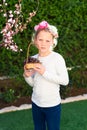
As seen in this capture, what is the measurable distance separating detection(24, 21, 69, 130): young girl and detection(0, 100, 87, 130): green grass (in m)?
1.19

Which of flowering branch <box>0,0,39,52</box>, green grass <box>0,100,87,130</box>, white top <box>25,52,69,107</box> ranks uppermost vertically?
flowering branch <box>0,0,39,52</box>

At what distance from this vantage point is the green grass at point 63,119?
16.8 ft

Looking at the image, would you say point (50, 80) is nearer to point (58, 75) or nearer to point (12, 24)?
point (58, 75)

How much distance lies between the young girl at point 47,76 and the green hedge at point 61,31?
81.6 inches

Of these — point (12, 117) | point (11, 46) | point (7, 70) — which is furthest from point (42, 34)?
point (7, 70)

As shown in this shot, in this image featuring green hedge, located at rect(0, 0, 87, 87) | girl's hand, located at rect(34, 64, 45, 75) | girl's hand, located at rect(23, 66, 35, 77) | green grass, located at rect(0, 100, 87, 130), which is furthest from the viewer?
green hedge, located at rect(0, 0, 87, 87)

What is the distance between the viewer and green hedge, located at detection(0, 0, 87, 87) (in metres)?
5.95

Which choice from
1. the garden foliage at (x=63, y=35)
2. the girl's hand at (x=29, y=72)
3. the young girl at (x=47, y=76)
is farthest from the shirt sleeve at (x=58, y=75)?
the garden foliage at (x=63, y=35)

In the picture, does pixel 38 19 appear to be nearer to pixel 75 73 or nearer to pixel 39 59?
pixel 75 73

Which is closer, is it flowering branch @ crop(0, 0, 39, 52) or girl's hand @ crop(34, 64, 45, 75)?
girl's hand @ crop(34, 64, 45, 75)

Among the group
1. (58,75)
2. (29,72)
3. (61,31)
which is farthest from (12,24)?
(58,75)

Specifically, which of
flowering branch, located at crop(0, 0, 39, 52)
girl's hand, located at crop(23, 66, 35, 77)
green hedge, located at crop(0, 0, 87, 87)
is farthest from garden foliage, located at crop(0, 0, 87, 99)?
girl's hand, located at crop(23, 66, 35, 77)

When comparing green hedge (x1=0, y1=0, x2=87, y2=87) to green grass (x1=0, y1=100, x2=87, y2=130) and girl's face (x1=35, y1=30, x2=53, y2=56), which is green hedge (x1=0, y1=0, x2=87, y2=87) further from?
girl's face (x1=35, y1=30, x2=53, y2=56)

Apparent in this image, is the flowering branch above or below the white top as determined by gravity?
above
